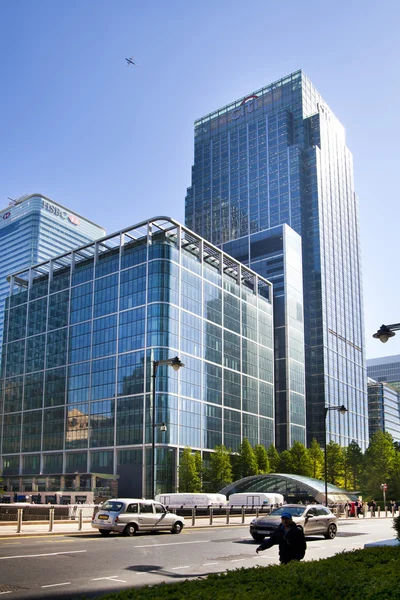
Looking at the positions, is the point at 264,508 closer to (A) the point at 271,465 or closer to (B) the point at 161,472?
(B) the point at 161,472

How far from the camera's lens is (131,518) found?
29.4 meters

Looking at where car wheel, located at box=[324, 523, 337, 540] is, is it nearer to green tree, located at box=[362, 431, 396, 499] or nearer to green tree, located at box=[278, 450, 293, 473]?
green tree, located at box=[362, 431, 396, 499]

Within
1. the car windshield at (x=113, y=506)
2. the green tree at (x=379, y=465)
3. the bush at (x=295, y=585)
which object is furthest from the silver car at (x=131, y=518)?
the green tree at (x=379, y=465)

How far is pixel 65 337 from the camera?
109375 millimetres

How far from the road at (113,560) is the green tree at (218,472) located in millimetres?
63864

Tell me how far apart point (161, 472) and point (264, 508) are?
104ft

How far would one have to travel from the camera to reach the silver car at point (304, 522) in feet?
89.3

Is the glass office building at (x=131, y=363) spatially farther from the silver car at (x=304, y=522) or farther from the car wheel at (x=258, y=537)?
the car wheel at (x=258, y=537)

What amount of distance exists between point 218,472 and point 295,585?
279ft

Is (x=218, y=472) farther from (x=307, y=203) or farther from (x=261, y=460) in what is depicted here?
(x=307, y=203)

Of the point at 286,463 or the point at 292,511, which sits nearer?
the point at 292,511

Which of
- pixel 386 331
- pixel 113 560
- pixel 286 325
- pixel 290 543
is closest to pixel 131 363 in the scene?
pixel 286 325

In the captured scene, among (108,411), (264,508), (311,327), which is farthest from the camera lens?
(311,327)

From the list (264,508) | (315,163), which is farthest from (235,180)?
(264,508)
